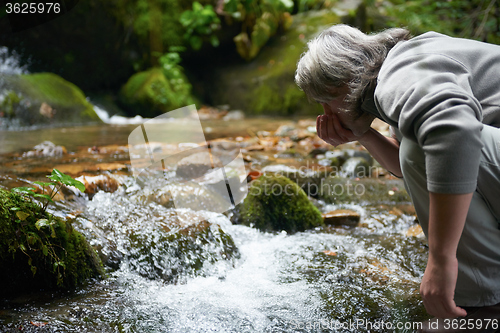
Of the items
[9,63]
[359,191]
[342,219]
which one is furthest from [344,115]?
[9,63]

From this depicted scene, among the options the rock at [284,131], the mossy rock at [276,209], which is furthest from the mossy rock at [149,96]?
the mossy rock at [276,209]

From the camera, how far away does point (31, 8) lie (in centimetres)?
643

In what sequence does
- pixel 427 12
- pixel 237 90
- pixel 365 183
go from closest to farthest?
1. pixel 365 183
2. pixel 427 12
3. pixel 237 90

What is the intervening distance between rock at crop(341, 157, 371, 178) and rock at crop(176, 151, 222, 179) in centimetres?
134

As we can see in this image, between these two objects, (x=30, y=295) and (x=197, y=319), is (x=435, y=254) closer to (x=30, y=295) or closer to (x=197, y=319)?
(x=197, y=319)

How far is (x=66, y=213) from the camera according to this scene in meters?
2.09

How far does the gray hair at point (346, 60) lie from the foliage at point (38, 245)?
43.9 inches

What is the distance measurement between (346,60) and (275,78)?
720cm

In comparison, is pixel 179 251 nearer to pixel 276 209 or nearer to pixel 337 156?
pixel 276 209

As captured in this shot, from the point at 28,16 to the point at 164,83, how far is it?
2.70 meters

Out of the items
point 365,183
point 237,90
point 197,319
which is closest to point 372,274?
point 197,319

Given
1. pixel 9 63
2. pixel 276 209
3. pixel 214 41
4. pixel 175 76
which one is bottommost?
pixel 175 76

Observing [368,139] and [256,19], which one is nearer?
[368,139]

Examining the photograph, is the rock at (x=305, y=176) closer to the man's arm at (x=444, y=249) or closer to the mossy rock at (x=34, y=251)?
the mossy rock at (x=34, y=251)
